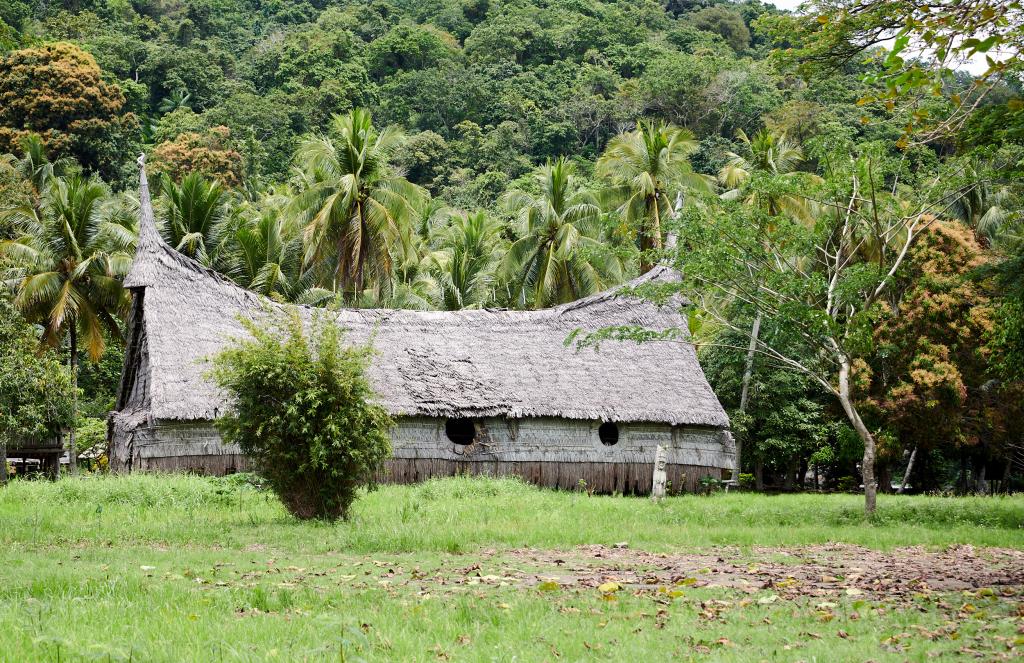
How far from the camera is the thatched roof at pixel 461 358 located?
22891mm

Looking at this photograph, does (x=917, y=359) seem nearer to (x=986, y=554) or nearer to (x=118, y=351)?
(x=986, y=554)

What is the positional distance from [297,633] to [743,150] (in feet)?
173

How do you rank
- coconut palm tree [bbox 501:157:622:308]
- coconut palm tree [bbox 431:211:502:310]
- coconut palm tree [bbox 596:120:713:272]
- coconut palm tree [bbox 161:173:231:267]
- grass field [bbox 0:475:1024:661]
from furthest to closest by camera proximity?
coconut palm tree [bbox 431:211:502:310]
coconut palm tree [bbox 596:120:713:272]
coconut palm tree [bbox 501:157:622:308]
coconut palm tree [bbox 161:173:231:267]
grass field [bbox 0:475:1024:661]

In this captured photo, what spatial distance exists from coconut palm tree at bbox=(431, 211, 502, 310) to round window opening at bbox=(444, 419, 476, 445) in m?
11.7

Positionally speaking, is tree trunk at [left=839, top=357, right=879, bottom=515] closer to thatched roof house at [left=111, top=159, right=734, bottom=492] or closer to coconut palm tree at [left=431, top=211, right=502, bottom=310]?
thatched roof house at [left=111, top=159, right=734, bottom=492]

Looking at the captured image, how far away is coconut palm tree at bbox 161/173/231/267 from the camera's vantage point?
3444cm

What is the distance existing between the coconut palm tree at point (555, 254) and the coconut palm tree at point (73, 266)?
12571mm

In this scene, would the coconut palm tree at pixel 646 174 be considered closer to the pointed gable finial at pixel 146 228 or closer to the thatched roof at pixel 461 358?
the thatched roof at pixel 461 358

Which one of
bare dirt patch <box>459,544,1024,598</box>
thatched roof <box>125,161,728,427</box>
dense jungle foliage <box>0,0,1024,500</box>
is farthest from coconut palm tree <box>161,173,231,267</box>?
bare dirt patch <box>459,544,1024,598</box>

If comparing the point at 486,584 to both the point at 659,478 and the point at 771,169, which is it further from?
the point at 771,169

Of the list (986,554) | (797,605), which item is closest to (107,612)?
(797,605)

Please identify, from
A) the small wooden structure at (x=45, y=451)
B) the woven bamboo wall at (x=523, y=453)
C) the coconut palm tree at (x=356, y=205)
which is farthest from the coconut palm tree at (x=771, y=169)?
the small wooden structure at (x=45, y=451)

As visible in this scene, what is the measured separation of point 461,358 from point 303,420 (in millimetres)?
10827

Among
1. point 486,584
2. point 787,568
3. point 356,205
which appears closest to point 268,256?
point 356,205
